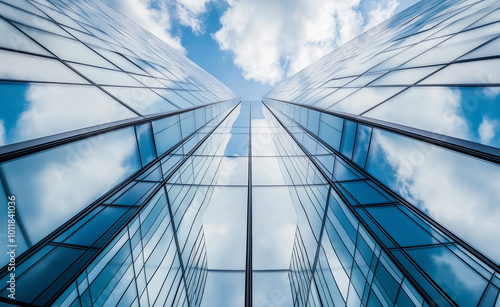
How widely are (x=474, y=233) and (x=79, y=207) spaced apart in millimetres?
8123

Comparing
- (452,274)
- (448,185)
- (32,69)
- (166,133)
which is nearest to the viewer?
(452,274)

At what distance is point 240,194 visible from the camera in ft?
34.8

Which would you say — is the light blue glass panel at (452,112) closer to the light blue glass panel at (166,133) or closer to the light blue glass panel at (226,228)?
the light blue glass panel at (226,228)

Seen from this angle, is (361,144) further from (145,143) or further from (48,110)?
(48,110)

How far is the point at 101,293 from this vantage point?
180 inches

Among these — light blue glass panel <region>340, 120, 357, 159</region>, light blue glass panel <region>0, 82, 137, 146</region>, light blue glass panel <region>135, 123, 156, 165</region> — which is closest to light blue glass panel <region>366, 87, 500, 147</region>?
light blue glass panel <region>340, 120, 357, 159</region>

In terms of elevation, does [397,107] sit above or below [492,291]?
above

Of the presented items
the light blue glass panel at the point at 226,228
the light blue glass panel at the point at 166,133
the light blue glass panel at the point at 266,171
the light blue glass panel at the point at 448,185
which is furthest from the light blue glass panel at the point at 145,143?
the light blue glass panel at the point at 448,185

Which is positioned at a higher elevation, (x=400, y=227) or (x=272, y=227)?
(x=400, y=227)

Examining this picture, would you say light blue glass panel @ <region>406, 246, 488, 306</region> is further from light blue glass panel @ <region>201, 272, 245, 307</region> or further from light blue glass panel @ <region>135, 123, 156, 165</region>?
light blue glass panel @ <region>135, 123, 156, 165</region>

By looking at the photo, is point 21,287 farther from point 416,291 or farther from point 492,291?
point 492,291

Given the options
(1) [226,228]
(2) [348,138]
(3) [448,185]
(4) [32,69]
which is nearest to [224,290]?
(1) [226,228]

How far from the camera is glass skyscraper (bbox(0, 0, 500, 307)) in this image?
12.5 ft

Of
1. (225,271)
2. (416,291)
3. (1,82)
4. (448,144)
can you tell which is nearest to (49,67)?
(1,82)
